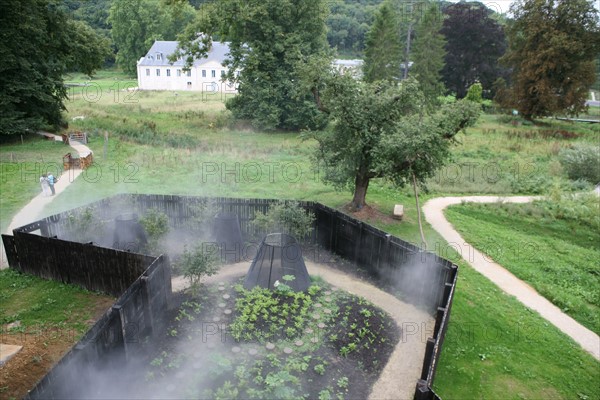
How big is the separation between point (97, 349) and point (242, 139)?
24.8 meters

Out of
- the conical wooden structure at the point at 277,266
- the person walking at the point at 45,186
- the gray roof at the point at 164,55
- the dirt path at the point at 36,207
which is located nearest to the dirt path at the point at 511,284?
the conical wooden structure at the point at 277,266

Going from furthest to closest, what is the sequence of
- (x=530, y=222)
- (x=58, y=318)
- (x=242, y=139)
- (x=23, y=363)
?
(x=242, y=139) < (x=530, y=222) < (x=58, y=318) < (x=23, y=363)

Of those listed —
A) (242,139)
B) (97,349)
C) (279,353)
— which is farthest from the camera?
(242,139)

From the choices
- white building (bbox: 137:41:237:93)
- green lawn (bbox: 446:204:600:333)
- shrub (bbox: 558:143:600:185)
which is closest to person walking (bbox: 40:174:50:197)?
green lawn (bbox: 446:204:600:333)

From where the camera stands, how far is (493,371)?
8539 millimetres

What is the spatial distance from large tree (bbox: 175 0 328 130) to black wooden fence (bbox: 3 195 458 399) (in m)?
18.5

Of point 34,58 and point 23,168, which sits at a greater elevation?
point 34,58

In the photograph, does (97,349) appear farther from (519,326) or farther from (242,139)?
(242,139)

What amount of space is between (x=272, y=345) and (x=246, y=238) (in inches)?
218

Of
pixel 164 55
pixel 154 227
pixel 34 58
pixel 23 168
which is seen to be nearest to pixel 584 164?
pixel 154 227

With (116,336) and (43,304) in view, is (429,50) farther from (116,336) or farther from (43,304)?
(116,336)

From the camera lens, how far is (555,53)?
36156 mm

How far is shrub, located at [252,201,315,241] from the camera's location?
12812mm

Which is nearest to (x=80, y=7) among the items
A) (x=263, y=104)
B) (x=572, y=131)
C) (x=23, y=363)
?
(x=263, y=104)
